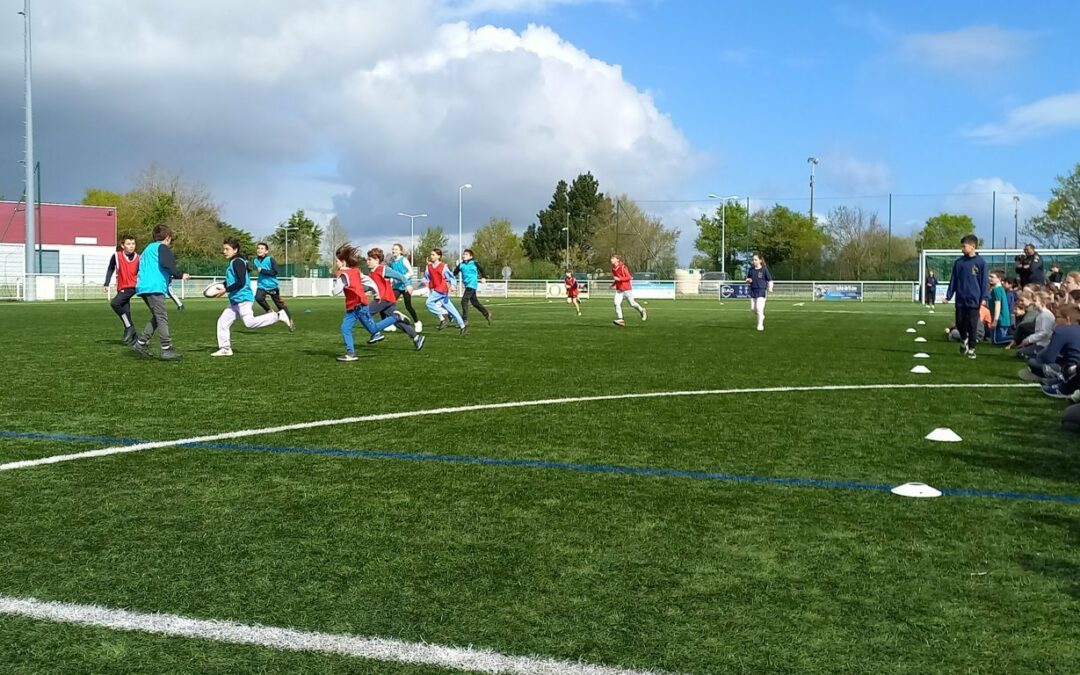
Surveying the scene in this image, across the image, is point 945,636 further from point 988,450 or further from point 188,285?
point 188,285

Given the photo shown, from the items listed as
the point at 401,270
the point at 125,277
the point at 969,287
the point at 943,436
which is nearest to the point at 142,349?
the point at 125,277

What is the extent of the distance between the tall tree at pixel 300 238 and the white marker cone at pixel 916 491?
399 feet

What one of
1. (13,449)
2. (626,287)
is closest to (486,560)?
(13,449)

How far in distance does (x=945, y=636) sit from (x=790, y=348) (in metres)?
13.9

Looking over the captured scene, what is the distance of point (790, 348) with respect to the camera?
16641mm

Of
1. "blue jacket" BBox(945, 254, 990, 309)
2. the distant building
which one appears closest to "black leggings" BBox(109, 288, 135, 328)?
"blue jacket" BBox(945, 254, 990, 309)

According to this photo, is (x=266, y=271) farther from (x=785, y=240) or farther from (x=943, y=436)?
(x=785, y=240)

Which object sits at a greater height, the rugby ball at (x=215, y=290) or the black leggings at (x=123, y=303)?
the rugby ball at (x=215, y=290)

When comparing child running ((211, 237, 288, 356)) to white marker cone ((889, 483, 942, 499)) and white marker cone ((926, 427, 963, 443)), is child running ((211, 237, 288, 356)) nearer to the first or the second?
→ white marker cone ((926, 427, 963, 443))

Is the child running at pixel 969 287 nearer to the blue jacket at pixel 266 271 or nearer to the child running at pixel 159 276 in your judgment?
the child running at pixel 159 276

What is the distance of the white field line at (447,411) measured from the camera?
246 inches

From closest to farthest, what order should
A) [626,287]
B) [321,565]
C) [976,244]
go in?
[321,565] → [976,244] → [626,287]

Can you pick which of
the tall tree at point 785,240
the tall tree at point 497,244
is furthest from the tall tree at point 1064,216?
the tall tree at point 497,244

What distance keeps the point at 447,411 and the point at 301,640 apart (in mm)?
5312
